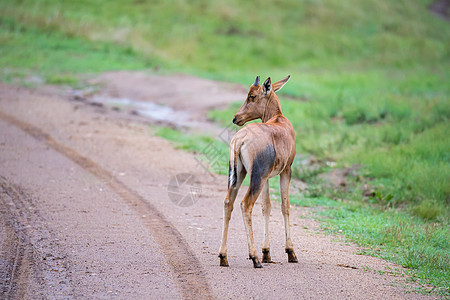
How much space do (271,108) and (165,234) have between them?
2.26 meters

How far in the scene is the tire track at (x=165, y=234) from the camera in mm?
5574

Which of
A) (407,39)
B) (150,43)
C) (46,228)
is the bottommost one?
(46,228)

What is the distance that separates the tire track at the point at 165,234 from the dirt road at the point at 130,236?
0.05 ft

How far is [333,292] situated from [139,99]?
13.4m

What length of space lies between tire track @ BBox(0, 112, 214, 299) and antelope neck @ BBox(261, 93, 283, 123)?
203 centimetres

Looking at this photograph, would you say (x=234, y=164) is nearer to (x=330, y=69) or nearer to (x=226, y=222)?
(x=226, y=222)

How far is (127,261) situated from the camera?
244 inches

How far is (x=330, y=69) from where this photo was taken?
27609 millimetres

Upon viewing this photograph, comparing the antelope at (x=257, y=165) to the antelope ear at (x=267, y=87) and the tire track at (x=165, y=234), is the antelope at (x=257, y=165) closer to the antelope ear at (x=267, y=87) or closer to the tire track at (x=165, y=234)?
the antelope ear at (x=267, y=87)

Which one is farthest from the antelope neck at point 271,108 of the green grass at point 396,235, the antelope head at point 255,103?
the green grass at point 396,235

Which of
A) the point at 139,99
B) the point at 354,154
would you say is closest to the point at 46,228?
the point at 354,154

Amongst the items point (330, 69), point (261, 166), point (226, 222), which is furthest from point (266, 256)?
point (330, 69)

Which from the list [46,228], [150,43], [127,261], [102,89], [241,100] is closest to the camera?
[127,261]

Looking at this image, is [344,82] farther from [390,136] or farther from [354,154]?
[354,154]
